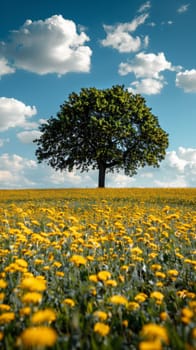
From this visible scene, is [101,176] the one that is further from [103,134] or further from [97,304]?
[97,304]

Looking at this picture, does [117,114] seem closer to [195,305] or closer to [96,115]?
[96,115]

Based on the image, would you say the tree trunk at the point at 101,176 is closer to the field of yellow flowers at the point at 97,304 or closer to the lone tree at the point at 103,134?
the lone tree at the point at 103,134

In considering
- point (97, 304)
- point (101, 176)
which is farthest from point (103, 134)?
point (97, 304)

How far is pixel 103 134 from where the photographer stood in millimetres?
37750

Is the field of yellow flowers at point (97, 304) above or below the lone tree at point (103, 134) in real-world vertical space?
below

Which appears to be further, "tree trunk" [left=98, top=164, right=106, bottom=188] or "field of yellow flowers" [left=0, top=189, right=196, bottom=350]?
"tree trunk" [left=98, top=164, right=106, bottom=188]

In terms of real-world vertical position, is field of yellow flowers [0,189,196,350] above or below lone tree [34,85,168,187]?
below

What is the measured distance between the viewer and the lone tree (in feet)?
124

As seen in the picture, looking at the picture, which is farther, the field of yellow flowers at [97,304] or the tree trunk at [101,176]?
the tree trunk at [101,176]

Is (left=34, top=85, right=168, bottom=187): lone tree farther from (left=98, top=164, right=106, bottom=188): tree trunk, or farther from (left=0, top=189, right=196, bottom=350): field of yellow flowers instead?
(left=0, top=189, right=196, bottom=350): field of yellow flowers

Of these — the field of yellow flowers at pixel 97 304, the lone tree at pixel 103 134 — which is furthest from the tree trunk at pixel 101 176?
the field of yellow flowers at pixel 97 304

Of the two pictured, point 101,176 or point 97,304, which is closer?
point 97,304

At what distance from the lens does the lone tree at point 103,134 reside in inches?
1492

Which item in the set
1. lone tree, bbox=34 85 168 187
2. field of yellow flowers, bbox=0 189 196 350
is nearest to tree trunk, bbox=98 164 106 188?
lone tree, bbox=34 85 168 187
